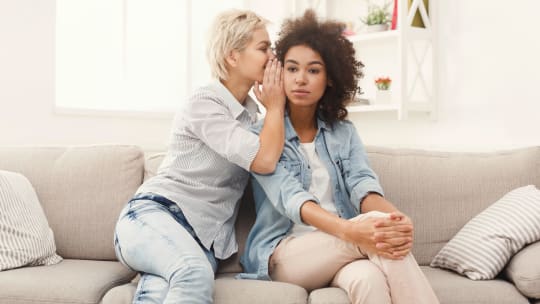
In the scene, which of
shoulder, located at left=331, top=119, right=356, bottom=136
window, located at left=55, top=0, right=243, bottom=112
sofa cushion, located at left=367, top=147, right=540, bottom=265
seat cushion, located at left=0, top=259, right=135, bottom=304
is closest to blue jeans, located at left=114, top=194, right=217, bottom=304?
seat cushion, located at left=0, top=259, right=135, bottom=304

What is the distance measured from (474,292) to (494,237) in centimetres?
23

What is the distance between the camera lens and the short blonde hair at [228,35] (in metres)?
2.02

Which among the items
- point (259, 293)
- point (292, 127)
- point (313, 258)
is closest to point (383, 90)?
point (292, 127)

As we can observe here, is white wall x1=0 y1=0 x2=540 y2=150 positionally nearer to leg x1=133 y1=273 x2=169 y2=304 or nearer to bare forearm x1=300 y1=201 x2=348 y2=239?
bare forearm x1=300 y1=201 x2=348 y2=239

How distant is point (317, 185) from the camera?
1.98m

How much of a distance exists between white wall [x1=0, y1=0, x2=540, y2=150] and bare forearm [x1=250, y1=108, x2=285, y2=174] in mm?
1622

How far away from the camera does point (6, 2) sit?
10.6ft

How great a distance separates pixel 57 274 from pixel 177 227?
41 centimetres

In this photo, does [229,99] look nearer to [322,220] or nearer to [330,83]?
[330,83]

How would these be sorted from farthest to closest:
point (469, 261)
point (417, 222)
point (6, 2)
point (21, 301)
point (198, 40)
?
1. point (198, 40)
2. point (6, 2)
3. point (417, 222)
4. point (469, 261)
5. point (21, 301)

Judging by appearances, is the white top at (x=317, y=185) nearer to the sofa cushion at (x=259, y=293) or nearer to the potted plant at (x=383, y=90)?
the sofa cushion at (x=259, y=293)

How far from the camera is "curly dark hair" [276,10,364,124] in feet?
6.57

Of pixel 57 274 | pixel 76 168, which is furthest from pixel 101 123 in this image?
pixel 57 274

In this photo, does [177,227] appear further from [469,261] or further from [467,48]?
[467,48]
